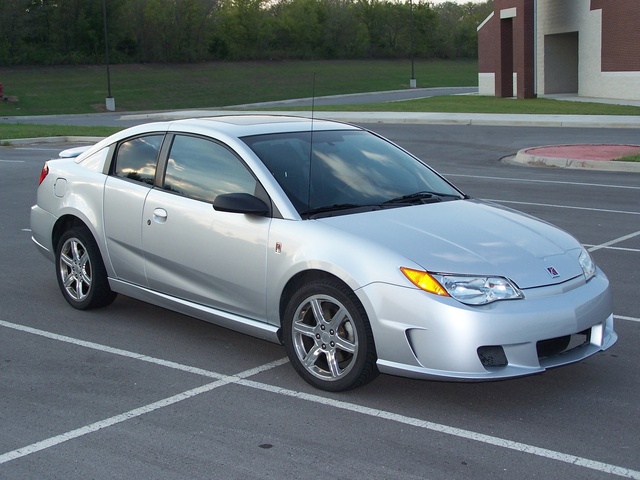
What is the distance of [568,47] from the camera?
162 ft

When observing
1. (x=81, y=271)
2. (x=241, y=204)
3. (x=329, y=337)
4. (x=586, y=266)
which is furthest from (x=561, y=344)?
(x=81, y=271)

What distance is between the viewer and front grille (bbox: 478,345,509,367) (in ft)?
15.8

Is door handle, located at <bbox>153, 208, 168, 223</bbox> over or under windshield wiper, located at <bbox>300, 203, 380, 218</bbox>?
under

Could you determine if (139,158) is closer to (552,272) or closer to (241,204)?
(241,204)

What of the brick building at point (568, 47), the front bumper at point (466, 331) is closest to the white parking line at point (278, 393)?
the front bumper at point (466, 331)

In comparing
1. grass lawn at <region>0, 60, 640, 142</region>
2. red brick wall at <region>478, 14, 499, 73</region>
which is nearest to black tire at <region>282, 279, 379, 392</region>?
grass lawn at <region>0, 60, 640, 142</region>

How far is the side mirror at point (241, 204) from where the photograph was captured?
557cm

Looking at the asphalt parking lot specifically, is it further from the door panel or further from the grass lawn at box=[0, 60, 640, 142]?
the grass lawn at box=[0, 60, 640, 142]

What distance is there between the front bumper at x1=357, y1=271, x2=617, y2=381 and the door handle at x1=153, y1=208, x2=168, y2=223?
194 cm

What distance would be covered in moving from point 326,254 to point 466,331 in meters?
1.00

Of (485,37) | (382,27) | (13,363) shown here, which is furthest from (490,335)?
(382,27)

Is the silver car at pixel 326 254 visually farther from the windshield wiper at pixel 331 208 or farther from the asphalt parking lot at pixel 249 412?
the asphalt parking lot at pixel 249 412

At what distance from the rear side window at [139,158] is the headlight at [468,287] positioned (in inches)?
105

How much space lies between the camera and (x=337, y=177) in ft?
19.8
